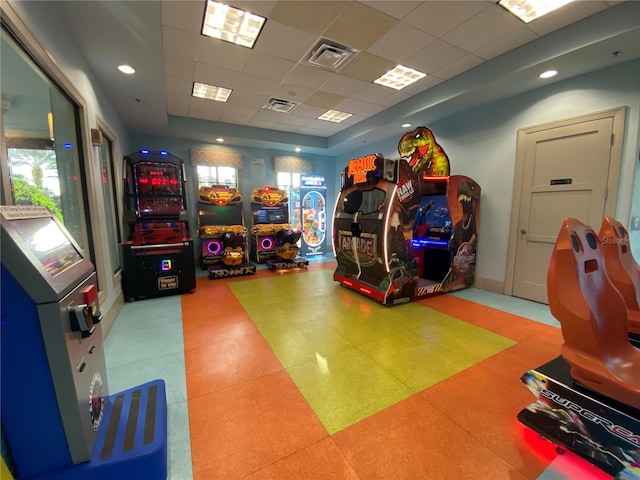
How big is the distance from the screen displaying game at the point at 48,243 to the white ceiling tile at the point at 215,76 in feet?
10.4

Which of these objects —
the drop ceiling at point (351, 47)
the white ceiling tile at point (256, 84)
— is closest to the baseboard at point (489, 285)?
the drop ceiling at point (351, 47)

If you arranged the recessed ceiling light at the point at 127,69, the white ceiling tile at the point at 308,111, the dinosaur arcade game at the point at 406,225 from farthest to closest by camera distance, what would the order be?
the white ceiling tile at the point at 308,111
the dinosaur arcade game at the point at 406,225
the recessed ceiling light at the point at 127,69

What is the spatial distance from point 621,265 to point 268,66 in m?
4.25

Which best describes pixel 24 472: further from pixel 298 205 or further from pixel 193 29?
pixel 298 205

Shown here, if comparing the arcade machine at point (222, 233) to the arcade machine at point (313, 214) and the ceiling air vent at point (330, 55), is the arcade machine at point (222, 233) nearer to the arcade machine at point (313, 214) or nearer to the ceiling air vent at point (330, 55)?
the arcade machine at point (313, 214)

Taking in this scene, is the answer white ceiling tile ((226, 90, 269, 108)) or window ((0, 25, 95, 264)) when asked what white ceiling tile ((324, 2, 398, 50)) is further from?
window ((0, 25, 95, 264))

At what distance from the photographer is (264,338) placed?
275cm

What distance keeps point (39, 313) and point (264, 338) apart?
197 centimetres

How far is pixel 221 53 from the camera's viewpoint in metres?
3.29

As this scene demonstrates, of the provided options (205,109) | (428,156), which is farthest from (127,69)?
(428,156)

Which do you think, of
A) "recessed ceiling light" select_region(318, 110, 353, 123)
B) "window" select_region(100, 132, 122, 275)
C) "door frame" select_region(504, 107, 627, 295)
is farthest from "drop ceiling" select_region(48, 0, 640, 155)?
"window" select_region(100, 132, 122, 275)

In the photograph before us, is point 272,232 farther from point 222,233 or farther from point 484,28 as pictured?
point 484,28

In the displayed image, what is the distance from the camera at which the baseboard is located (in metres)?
4.21

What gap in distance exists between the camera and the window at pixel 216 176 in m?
6.29
